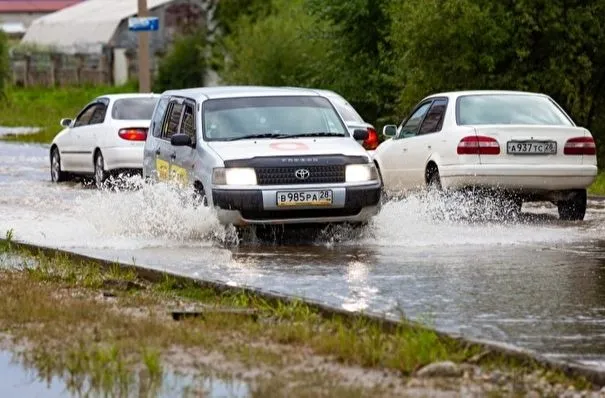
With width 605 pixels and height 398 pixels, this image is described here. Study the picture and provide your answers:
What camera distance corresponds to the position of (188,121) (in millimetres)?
16578

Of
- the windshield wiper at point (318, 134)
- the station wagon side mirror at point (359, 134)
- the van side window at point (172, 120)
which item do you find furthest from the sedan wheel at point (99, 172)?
the windshield wiper at point (318, 134)

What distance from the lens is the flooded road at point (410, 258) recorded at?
985 cm

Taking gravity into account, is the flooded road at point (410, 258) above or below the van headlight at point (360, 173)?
below

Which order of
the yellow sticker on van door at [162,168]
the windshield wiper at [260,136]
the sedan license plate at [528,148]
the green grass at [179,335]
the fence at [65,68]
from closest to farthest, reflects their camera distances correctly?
the green grass at [179,335] < the windshield wiper at [260,136] < the yellow sticker on van door at [162,168] < the sedan license plate at [528,148] < the fence at [65,68]

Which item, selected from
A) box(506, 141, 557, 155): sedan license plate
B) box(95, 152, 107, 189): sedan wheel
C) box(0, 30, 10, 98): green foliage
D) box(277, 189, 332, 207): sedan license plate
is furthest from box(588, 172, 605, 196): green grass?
box(0, 30, 10, 98): green foliage

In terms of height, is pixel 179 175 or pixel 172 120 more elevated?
pixel 172 120

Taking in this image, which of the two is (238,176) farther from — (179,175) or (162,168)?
(162,168)

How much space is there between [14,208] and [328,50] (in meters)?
21.6

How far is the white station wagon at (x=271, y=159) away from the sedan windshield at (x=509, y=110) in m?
2.37

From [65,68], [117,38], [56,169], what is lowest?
[65,68]

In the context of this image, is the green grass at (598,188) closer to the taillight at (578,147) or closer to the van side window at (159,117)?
the taillight at (578,147)

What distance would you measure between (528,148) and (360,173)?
324 centimetres

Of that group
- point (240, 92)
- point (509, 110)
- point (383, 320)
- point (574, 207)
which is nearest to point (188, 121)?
point (240, 92)

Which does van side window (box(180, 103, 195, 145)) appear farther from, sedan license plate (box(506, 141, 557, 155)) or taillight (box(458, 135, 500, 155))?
sedan license plate (box(506, 141, 557, 155))
